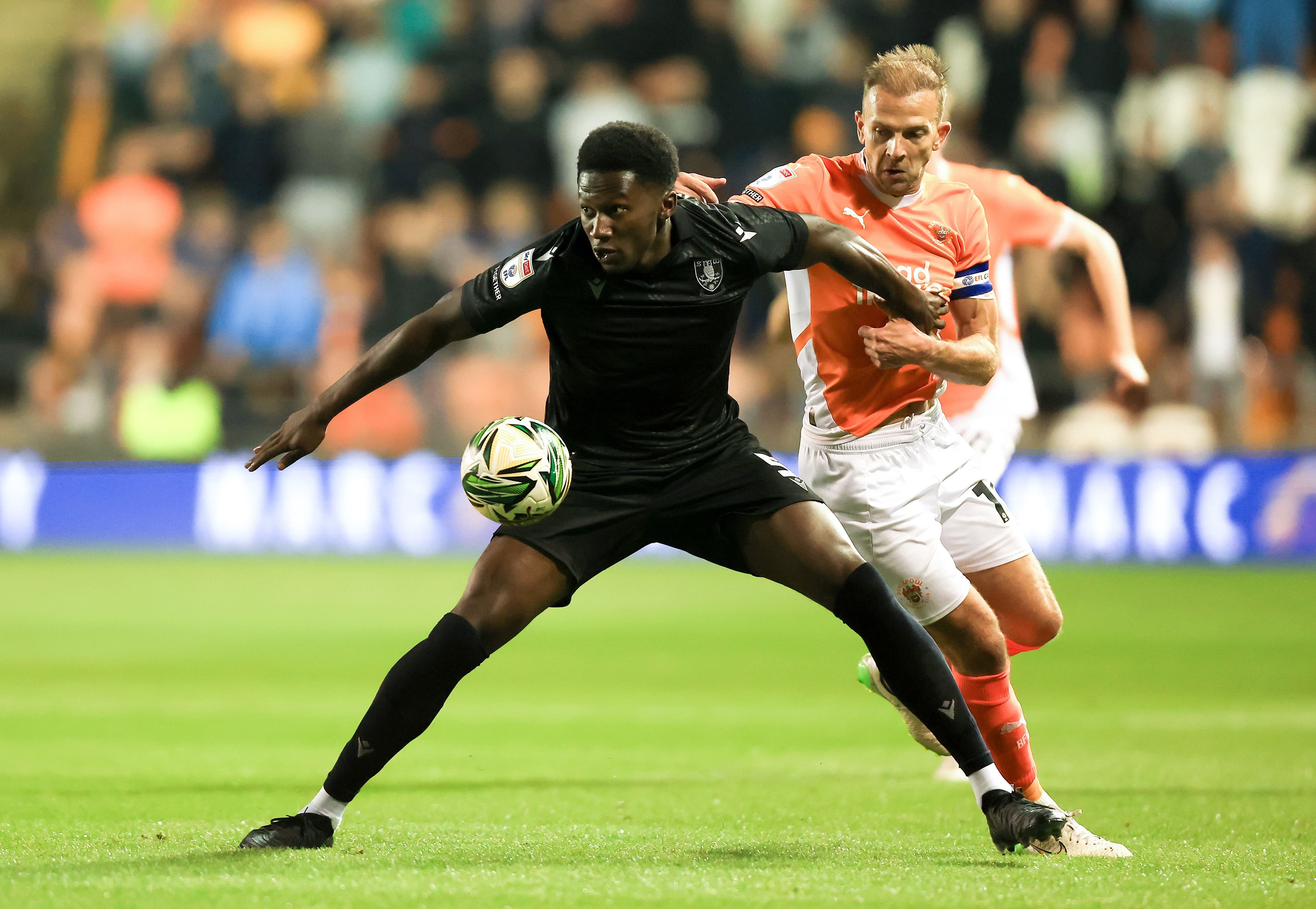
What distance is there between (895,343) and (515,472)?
1.23 meters

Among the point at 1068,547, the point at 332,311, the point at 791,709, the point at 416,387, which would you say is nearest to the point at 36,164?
the point at 332,311

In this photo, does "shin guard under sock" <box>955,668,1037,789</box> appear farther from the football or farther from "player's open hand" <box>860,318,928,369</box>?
the football

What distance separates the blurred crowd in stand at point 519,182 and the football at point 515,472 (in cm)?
840

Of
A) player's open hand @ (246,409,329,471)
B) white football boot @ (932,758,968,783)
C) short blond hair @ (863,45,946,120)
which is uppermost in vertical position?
short blond hair @ (863,45,946,120)

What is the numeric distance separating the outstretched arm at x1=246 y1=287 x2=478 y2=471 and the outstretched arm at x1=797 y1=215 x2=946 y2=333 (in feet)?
3.65

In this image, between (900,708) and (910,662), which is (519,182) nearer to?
(900,708)

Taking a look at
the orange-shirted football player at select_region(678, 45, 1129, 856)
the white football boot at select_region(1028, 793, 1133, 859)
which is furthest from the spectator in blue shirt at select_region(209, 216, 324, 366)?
the white football boot at select_region(1028, 793, 1133, 859)

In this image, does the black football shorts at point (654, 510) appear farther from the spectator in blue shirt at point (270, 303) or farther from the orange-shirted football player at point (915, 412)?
the spectator in blue shirt at point (270, 303)

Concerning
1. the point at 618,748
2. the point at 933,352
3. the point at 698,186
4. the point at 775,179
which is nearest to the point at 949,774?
the point at 618,748

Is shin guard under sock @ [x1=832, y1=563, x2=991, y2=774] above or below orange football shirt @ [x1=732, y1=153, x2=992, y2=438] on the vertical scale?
below

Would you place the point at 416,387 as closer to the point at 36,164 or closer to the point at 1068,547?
the point at 1068,547

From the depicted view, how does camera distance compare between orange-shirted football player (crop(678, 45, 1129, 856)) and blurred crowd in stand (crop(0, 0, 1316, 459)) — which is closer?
orange-shirted football player (crop(678, 45, 1129, 856))

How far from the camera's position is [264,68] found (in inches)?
733

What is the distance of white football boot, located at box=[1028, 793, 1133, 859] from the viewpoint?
5461 mm
